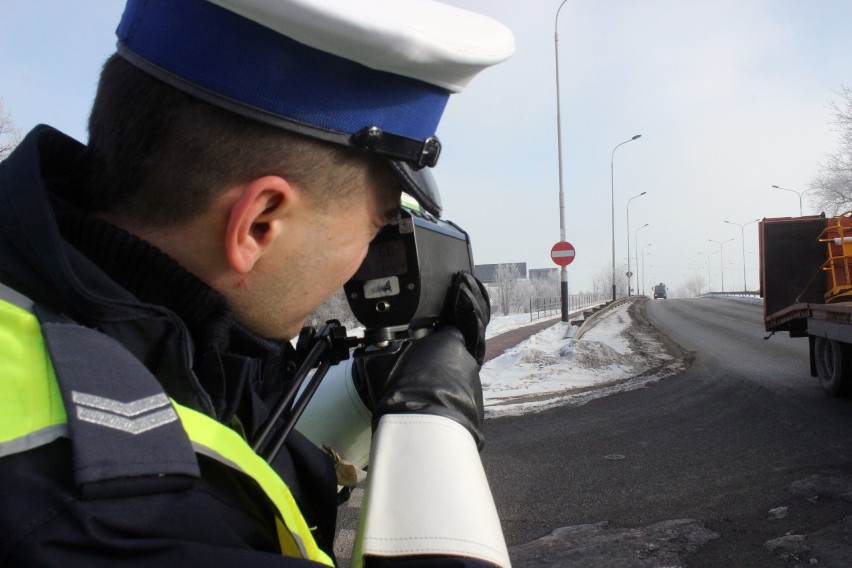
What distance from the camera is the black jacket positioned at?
62 centimetres

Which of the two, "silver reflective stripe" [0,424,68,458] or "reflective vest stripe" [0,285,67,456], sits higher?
"reflective vest stripe" [0,285,67,456]

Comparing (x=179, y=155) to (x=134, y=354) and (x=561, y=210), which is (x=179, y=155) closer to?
(x=134, y=354)

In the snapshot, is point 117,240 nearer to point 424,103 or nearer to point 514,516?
point 424,103

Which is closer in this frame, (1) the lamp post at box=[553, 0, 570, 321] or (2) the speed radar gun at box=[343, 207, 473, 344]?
(2) the speed radar gun at box=[343, 207, 473, 344]

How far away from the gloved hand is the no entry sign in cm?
1847

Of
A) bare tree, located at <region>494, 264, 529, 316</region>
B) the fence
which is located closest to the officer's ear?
the fence

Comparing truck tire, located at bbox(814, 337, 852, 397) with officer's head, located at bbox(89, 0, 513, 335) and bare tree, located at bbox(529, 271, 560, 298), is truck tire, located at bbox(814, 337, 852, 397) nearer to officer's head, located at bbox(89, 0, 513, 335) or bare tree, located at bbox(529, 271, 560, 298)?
officer's head, located at bbox(89, 0, 513, 335)

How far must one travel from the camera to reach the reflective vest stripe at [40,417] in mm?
630

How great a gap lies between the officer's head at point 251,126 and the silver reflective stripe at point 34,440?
1.17 feet

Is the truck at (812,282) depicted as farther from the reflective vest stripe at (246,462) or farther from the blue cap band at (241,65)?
the reflective vest stripe at (246,462)

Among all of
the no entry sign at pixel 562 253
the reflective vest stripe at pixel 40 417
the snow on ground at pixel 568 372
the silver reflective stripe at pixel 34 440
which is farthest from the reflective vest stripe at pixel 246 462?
the no entry sign at pixel 562 253

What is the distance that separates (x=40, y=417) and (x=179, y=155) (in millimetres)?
436

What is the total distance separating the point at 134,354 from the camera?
833mm

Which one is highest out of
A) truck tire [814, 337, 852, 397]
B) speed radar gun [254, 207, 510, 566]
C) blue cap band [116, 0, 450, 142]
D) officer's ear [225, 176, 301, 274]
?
blue cap band [116, 0, 450, 142]
